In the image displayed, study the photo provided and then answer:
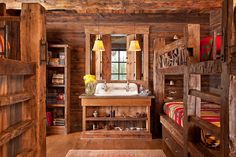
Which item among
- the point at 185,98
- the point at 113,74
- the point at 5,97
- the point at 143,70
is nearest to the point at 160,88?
the point at 143,70

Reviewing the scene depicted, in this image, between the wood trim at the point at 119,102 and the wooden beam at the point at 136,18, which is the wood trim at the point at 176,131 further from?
the wooden beam at the point at 136,18

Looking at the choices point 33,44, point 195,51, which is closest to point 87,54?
point 195,51

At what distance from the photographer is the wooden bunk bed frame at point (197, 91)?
68.7 inches

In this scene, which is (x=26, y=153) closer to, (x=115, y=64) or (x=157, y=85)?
(x=157, y=85)

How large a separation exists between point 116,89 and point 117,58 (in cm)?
81

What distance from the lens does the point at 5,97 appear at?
1681 millimetres

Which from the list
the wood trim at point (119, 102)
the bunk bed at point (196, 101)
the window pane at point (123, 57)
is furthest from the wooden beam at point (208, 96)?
the window pane at point (123, 57)

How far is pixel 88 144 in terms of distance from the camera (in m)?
5.12

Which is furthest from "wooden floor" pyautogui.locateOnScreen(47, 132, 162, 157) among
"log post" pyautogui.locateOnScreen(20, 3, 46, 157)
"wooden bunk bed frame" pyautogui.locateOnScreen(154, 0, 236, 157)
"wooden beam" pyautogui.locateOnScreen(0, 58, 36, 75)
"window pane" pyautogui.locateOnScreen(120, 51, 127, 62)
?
"wooden beam" pyautogui.locateOnScreen(0, 58, 36, 75)

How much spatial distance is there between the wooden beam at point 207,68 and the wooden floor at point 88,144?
2.47 metres

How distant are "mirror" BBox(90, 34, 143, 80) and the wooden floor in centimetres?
162

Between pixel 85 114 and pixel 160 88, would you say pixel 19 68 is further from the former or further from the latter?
pixel 160 88

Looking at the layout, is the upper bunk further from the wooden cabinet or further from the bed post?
the wooden cabinet

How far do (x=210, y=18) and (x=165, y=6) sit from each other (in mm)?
1634
